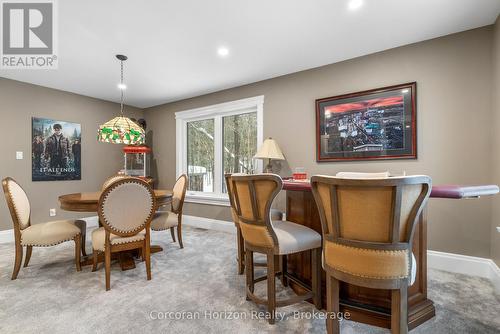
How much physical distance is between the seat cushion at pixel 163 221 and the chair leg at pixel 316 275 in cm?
195

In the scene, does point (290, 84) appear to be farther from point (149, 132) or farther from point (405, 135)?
point (149, 132)

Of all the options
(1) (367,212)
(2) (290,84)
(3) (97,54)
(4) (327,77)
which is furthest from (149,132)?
(1) (367,212)

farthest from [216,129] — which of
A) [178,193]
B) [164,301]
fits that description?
[164,301]

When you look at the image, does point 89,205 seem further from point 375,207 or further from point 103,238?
point 375,207

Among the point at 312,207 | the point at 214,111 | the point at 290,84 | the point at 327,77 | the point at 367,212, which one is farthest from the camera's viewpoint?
the point at 214,111

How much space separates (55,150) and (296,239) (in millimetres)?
4401

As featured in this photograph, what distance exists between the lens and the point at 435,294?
1988mm

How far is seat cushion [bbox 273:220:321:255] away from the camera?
1577 mm

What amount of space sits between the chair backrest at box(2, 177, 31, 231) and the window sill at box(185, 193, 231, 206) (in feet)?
7.99

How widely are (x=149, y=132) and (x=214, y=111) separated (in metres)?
1.90

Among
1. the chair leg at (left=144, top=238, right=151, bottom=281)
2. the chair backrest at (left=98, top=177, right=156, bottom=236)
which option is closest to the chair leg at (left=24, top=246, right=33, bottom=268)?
the chair backrest at (left=98, top=177, right=156, bottom=236)

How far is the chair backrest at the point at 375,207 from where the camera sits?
1052 millimetres

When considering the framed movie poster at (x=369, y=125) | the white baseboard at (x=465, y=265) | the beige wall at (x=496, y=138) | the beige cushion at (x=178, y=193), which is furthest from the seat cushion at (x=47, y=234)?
the beige wall at (x=496, y=138)

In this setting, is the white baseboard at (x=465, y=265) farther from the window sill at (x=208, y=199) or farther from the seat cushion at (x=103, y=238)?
the seat cushion at (x=103, y=238)
